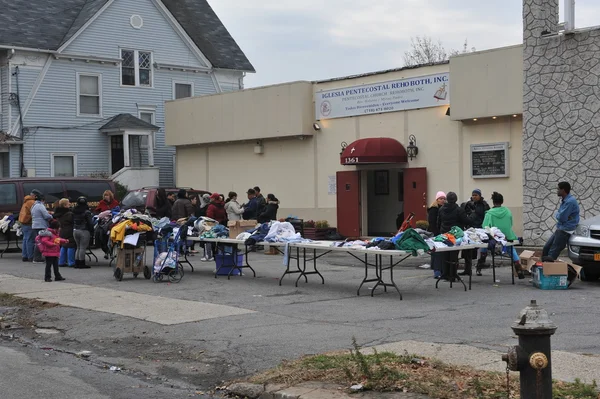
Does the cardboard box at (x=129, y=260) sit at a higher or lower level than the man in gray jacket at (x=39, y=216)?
lower

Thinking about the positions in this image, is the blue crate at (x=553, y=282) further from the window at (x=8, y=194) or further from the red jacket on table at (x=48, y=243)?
the window at (x=8, y=194)

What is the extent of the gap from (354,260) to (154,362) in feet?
39.7

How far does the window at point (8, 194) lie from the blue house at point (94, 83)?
35.1 ft

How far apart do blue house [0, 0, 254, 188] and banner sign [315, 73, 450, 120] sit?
455 inches

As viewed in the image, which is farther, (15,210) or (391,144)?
(391,144)

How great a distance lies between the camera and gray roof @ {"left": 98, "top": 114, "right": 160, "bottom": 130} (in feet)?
120

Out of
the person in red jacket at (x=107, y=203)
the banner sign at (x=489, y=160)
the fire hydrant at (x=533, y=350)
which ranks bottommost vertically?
the fire hydrant at (x=533, y=350)

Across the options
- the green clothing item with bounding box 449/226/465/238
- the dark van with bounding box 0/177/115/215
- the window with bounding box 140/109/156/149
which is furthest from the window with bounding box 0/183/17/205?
the window with bounding box 140/109/156/149

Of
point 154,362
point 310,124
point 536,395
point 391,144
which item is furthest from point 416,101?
point 536,395

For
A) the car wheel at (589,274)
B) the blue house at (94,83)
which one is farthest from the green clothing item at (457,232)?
the blue house at (94,83)

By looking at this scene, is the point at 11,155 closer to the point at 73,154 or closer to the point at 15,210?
the point at 73,154

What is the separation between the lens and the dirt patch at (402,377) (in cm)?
711

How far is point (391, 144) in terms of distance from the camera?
25.2m

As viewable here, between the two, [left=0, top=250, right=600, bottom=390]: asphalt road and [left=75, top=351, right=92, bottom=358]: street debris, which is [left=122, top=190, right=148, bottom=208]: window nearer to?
[left=0, top=250, right=600, bottom=390]: asphalt road
